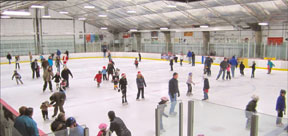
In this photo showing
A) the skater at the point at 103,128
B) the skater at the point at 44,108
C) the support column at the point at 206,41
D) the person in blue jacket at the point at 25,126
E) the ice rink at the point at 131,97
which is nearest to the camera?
the skater at the point at 103,128

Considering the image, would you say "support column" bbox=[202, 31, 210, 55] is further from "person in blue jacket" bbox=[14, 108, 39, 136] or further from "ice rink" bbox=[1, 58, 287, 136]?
"person in blue jacket" bbox=[14, 108, 39, 136]

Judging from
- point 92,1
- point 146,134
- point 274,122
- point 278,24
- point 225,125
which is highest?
point 92,1

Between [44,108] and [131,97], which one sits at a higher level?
[44,108]

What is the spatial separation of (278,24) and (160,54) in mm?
14041

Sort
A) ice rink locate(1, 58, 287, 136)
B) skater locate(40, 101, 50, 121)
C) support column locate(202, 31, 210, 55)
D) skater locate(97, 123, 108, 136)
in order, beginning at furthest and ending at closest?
support column locate(202, 31, 210, 55), ice rink locate(1, 58, 287, 136), skater locate(40, 101, 50, 121), skater locate(97, 123, 108, 136)

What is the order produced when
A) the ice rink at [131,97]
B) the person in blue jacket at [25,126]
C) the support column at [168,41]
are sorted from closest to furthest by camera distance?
the person in blue jacket at [25,126] → the ice rink at [131,97] → the support column at [168,41]

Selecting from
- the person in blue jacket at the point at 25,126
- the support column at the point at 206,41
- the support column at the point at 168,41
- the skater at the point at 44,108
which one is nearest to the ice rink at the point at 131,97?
the skater at the point at 44,108

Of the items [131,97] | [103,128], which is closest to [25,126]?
[103,128]

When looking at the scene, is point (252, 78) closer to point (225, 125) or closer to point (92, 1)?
point (225, 125)

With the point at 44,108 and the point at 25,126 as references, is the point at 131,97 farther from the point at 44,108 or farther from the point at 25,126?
the point at 25,126

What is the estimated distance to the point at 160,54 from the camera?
1249 inches

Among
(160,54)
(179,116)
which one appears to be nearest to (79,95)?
(179,116)

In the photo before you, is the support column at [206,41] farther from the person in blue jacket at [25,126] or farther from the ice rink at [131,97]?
the person in blue jacket at [25,126]

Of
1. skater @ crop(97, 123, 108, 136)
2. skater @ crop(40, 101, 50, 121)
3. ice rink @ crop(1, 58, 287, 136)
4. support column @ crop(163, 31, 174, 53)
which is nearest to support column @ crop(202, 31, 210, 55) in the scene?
support column @ crop(163, 31, 174, 53)
